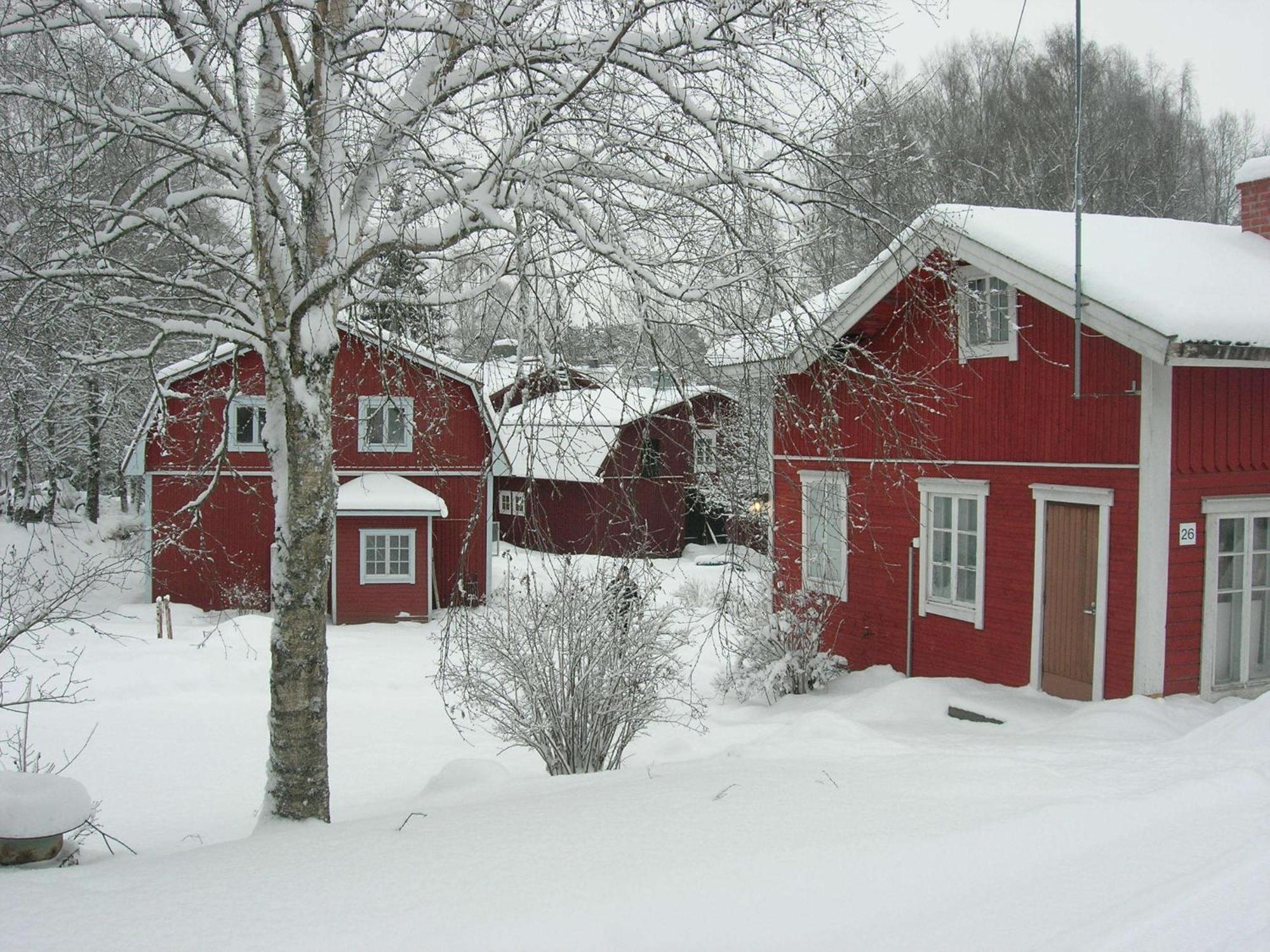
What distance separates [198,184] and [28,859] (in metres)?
4.43

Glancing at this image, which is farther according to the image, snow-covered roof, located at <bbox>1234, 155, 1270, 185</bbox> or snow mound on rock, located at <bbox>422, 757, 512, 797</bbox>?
snow-covered roof, located at <bbox>1234, 155, 1270, 185</bbox>

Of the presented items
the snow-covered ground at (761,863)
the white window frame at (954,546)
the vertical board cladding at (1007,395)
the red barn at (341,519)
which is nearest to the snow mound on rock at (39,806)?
the snow-covered ground at (761,863)

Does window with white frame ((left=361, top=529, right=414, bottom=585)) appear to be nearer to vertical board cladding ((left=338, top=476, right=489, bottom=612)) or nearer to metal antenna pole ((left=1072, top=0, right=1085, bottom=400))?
vertical board cladding ((left=338, top=476, right=489, bottom=612))

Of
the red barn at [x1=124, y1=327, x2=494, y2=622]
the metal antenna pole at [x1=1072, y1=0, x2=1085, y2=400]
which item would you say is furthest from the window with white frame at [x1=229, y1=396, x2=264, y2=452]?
the metal antenna pole at [x1=1072, y1=0, x2=1085, y2=400]

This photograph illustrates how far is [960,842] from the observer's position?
4305mm

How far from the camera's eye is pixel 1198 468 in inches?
361

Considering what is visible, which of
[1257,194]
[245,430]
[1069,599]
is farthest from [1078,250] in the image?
[245,430]

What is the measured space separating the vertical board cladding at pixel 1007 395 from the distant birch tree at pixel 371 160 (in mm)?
3196

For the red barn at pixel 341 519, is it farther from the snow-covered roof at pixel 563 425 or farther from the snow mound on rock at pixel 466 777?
the snow-covered roof at pixel 563 425

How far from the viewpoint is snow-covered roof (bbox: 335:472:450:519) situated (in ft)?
67.9

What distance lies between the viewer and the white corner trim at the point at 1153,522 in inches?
355

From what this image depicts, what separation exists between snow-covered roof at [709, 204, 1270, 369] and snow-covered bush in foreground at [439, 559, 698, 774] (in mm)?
2975

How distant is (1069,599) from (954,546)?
169 cm

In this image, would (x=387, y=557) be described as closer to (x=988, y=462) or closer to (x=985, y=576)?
(x=985, y=576)
